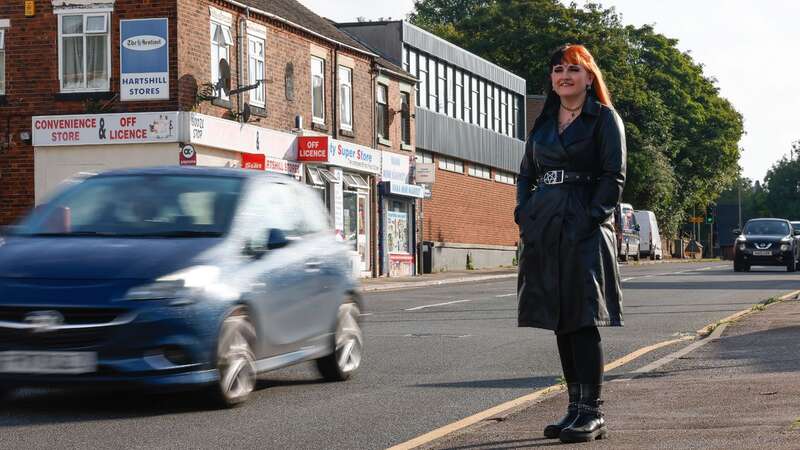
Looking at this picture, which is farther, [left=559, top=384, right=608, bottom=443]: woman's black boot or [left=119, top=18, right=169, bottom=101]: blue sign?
[left=119, top=18, right=169, bottom=101]: blue sign

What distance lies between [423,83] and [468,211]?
22.2 ft

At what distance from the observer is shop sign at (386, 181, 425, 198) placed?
42375 mm

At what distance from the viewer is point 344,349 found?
34.6 ft

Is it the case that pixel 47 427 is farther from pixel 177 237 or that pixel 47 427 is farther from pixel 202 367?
pixel 177 237

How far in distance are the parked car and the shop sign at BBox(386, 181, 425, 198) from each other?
16.6m

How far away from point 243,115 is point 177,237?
78.2ft

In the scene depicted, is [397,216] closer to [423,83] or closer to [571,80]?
[423,83]

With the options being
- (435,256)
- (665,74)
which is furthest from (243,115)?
(665,74)

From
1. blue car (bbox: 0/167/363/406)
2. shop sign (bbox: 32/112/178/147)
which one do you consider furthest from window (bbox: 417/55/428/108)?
blue car (bbox: 0/167/363/406)

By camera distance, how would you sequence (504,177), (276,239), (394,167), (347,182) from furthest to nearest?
1. (504,177)
2. (394,167)
3. (347,182)
4. (276,239)

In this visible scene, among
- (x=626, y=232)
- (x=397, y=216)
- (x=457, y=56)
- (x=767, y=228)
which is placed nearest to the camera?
(x=767, y=228)

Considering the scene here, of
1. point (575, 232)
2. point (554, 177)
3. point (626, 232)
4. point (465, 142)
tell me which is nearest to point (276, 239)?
point (554, 177)

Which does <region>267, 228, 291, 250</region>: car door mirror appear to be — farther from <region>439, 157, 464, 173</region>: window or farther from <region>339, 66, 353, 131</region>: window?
<region>439, 157, 464, 173</region>: window

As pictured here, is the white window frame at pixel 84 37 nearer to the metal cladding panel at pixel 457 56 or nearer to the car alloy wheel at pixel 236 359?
the metal cladding panel at pixel 457 56
